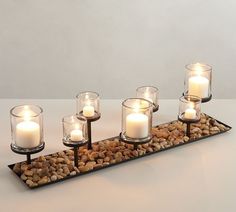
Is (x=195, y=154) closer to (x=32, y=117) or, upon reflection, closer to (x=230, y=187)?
(x=230, y=187)

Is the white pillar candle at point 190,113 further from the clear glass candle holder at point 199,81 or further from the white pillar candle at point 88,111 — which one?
the white pillar candle at point 88,111

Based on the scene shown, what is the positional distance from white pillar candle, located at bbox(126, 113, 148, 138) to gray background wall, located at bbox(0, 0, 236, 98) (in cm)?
173

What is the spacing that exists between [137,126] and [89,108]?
191 millimetres

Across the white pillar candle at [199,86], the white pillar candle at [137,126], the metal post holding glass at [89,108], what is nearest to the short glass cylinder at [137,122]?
the white pillar candle at [137,126]

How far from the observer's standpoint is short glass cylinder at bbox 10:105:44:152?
1747 millimetres

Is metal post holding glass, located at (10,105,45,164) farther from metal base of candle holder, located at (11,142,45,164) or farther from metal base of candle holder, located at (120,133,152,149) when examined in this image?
metal base of candle holder, located at (120,133,152,149)

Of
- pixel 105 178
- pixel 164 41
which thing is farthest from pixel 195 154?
pixel 164 41

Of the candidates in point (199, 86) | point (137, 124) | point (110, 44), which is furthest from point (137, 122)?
point (110, 44)

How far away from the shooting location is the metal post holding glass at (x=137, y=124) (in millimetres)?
1836

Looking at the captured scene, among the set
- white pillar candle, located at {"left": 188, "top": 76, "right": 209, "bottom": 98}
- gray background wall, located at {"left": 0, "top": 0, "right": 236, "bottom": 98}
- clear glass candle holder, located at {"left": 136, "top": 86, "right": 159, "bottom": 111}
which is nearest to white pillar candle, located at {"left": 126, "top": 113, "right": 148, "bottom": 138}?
clear glass candle holder, located at {"left": 136, "top": 86, "right": 159, "bottom": 111}

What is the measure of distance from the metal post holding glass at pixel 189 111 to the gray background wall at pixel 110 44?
5.14 feet

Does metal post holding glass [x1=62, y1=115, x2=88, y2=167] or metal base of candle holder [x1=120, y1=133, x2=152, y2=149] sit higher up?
metal post holding glass [x1=62, y1=115, x2=88, y2=167]

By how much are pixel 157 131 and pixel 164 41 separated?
64.1 inches

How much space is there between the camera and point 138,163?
6.05ft
